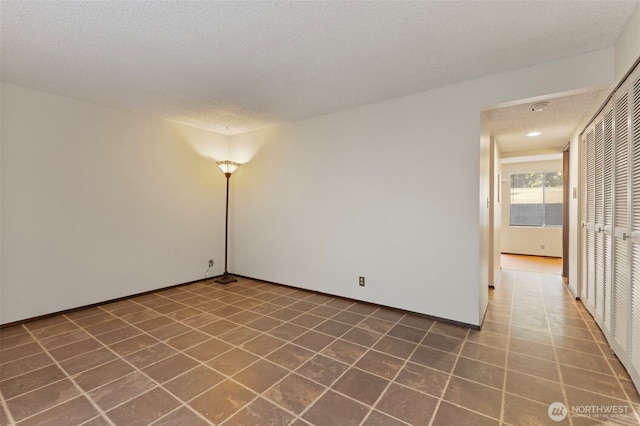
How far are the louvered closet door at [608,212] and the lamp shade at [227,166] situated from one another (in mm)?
4539

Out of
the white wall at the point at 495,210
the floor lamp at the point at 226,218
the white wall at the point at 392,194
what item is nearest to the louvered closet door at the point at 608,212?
the white wall at the point at 392,194

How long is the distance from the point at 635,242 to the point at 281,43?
2891 mm

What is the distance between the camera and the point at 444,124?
10.3 ft

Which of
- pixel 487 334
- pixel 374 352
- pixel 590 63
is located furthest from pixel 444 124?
pixel 374 352

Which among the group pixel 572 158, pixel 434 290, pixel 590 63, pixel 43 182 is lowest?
pixel 434 290

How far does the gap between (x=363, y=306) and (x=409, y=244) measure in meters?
0.97

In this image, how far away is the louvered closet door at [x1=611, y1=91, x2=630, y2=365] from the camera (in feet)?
7.11

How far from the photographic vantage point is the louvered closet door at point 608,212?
2.52 meters

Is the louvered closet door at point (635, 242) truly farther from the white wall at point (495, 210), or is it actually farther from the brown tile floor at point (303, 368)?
the white wall at point (495, 210)

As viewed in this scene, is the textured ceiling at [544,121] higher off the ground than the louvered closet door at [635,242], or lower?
higher

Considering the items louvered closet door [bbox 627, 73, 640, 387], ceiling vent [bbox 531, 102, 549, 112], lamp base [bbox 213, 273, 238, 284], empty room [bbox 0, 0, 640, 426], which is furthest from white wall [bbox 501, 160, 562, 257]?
lamp base [bbox 213, 273, 238, 284]

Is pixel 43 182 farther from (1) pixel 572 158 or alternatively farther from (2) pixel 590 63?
(1) pixel 572 158

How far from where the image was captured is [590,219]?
331 cm

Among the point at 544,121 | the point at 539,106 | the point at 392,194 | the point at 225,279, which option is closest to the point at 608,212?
the point at 539,106
